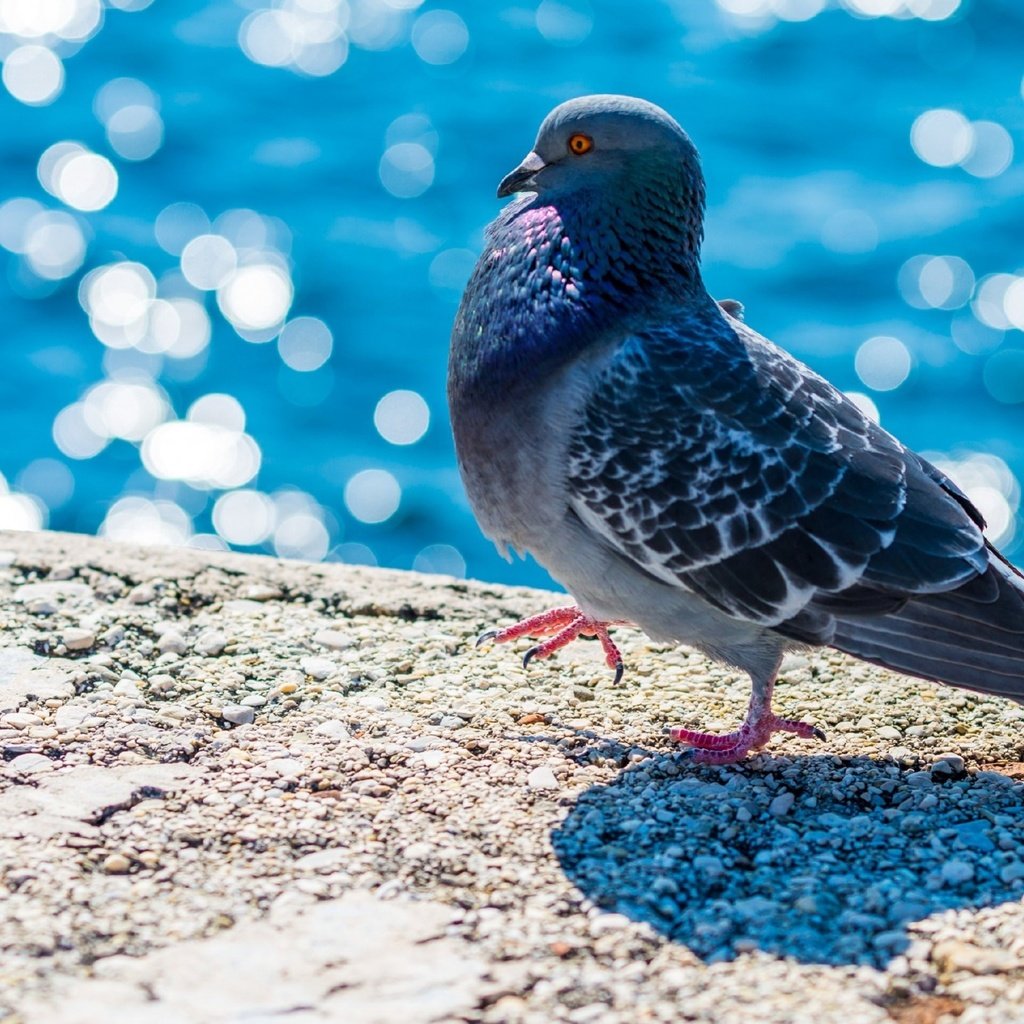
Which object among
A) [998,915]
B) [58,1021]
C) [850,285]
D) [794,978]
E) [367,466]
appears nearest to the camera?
[58,1021]

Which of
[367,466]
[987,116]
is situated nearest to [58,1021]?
[367,466]

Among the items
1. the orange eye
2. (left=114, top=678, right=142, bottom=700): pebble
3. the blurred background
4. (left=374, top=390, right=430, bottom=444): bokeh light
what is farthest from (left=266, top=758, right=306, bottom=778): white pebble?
(left=374, top=390, right=430, bottom=444): bokeh light

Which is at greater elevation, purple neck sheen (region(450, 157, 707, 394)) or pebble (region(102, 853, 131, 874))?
purple neck sheen (region(450, 157, 707, 394))

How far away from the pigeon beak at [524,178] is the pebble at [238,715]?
6.68ft

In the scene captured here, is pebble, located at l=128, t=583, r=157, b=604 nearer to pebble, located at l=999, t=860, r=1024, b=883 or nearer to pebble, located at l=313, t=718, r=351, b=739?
pebble, located at l=313, t=718, r=351, b=739

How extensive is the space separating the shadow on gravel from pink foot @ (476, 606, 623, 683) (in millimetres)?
849

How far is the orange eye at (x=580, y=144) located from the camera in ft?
18.8

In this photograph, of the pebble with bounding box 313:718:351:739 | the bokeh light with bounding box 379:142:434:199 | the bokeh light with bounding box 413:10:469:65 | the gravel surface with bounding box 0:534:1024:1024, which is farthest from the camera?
the bokeh light with bounding box 413:10:469:65

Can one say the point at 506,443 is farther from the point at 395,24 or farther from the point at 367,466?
the point at 395,24

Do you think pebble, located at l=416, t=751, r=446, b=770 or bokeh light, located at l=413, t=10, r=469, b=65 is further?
bokeh light, located at l=413, t=10, r=469, b=65

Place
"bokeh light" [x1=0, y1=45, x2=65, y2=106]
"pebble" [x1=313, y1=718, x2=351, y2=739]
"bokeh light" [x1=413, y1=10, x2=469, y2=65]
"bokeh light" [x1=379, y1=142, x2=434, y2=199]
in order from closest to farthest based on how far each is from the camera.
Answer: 1. "pebble" [x1=313, y1=718, x2=351, y2=739]
2. "bokeh light" [x1=379, y1=142, x2=434, y2=199]
3. "bokeh light" [x1=0, y1=45, x2=65, y2=106]
4. "bokeh light" [x1=413, y1=10, x2=469, y2=65]

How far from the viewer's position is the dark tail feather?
205 inches

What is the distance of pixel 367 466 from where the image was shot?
43.6 feet

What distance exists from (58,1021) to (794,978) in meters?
1.72
